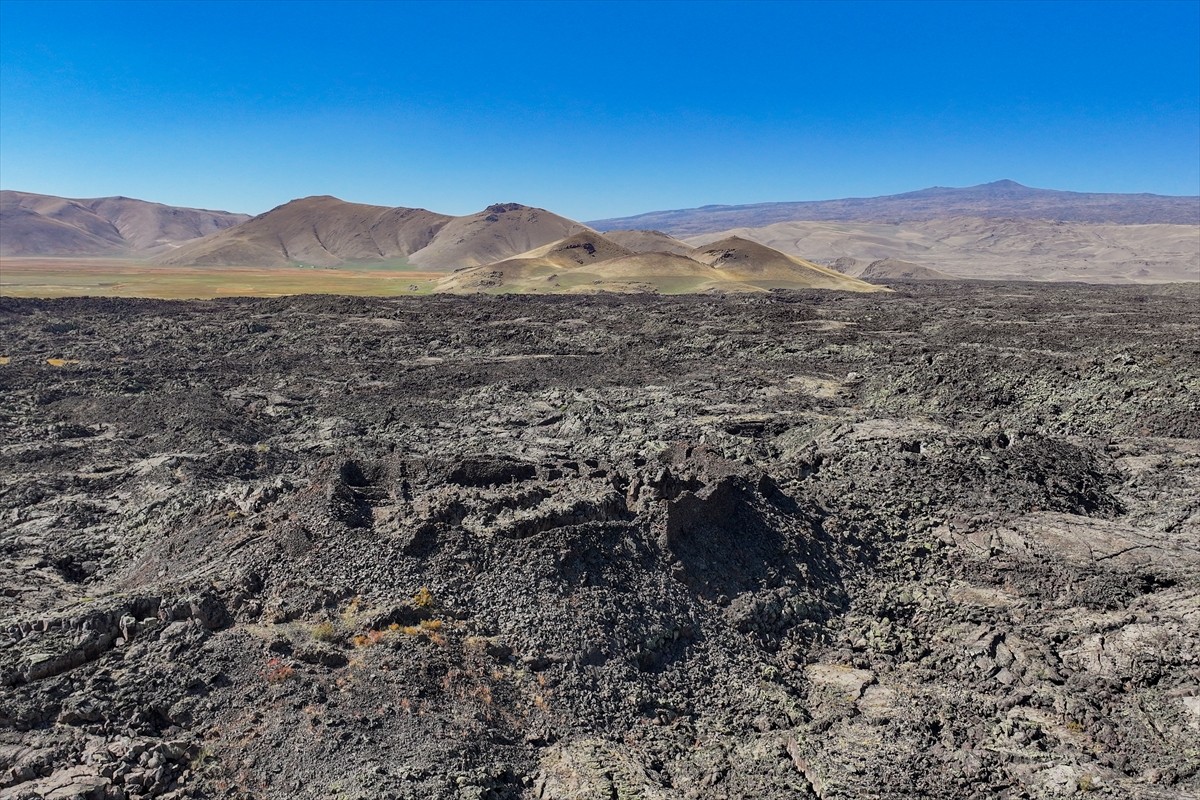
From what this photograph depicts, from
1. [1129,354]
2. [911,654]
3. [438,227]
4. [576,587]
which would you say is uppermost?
[438,227]

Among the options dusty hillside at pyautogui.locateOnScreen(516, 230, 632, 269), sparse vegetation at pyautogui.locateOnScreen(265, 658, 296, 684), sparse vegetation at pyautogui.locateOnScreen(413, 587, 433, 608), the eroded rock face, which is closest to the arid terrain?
dusty hillside at pyautogui.locateOnScreen(516, 230, 632, 269)

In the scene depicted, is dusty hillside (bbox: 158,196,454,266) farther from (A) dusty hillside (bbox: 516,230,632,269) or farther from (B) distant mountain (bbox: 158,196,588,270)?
(A) dusty hillside (bbox: 516,230,632,269)

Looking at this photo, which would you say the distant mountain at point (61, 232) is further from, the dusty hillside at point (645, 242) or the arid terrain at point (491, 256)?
the dusty hillside at point (645, 242)

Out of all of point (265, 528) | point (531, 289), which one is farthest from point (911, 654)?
point (531, 289)

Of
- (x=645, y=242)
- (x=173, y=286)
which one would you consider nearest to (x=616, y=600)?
(x=173, y=286)

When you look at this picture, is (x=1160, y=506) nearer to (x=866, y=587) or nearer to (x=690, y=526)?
(x=866, y=587)

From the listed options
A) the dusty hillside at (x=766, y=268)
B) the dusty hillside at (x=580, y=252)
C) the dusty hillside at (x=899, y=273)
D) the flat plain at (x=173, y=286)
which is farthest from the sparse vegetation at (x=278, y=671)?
the dusty hillside at (x=899, y=273)
